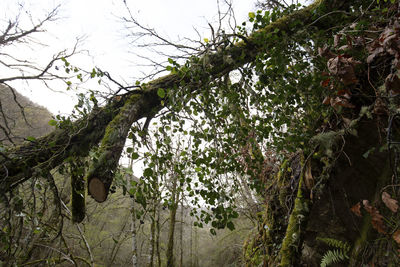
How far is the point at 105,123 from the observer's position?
2383 millimetres

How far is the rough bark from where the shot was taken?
1.90m

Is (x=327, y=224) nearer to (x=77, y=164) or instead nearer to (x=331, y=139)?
(x=331, y=139)

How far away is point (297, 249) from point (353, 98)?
1544 millimetres

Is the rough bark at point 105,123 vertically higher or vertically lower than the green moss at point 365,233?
higher

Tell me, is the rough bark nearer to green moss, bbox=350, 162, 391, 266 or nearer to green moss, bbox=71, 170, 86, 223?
green moss, bbox=71, 170, 86, 223

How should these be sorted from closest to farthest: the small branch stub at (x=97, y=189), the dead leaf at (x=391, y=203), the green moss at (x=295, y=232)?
the dead leaf at (x=391, y=203), the small branch stub at (x=97, y=189), the green moss at (x=295, y=232)

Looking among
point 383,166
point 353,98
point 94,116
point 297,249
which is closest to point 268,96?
point 353,98

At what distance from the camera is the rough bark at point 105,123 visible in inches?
74.9

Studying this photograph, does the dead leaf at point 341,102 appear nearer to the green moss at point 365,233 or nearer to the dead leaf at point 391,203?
the dead leaf at point 391,203

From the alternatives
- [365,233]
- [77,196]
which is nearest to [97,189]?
[77,196]

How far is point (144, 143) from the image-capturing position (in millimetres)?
2146

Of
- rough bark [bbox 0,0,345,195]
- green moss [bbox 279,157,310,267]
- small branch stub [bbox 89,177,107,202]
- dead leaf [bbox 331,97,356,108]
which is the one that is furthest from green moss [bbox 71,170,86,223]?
dead leaf [bbox 331,97,356,108]

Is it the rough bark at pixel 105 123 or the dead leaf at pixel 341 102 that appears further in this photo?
the rough bark at pixel 105 123

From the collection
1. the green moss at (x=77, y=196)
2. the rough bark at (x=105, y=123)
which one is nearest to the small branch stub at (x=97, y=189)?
the rough bark at (x=105, y=123)
